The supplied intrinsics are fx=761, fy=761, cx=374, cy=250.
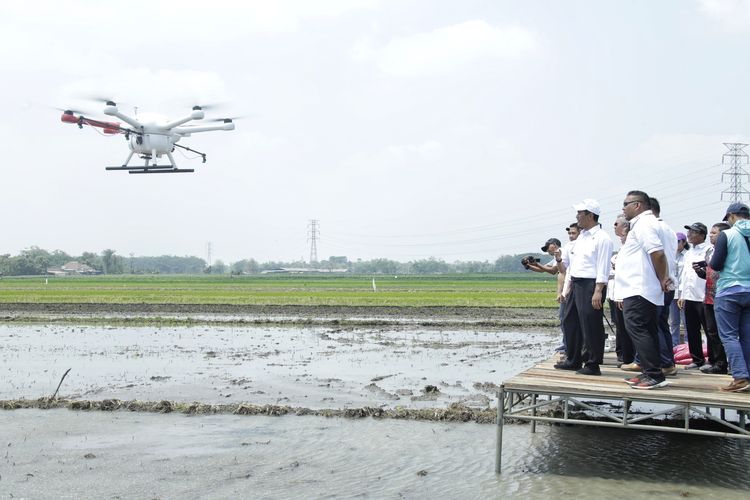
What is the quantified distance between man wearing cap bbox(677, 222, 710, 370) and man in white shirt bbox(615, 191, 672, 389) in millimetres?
2476

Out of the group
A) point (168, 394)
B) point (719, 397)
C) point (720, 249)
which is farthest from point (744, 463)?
point (168, 394)

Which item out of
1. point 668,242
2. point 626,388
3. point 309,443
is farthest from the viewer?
point 309,443

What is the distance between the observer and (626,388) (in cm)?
730

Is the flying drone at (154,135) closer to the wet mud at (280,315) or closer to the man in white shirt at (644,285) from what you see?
the wet mud at (280,315)

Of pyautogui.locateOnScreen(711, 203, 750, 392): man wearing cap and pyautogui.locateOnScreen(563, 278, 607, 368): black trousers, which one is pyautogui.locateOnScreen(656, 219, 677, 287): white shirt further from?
pyautogui.locateOnScreen(563, 278, 607, 368): black trousers

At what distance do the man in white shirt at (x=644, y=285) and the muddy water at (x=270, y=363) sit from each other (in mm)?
4244

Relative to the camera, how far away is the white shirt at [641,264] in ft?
24.5

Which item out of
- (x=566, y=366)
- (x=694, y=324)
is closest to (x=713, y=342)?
(x=694, y=324)

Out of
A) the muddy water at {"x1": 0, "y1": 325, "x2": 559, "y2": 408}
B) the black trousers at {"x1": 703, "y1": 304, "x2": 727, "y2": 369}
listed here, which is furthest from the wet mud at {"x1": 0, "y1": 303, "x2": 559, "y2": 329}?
the black trousers at {"x1": 703, "y1": 304, "x2": 727, "y2": 369}

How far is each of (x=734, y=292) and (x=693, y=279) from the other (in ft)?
8.14

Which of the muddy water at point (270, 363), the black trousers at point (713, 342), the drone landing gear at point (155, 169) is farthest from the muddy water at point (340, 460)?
the drone landing gear at point (155, 169)

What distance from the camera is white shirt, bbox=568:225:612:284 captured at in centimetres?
829

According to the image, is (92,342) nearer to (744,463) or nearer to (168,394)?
(168,394)

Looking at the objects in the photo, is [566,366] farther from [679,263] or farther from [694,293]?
[679,263]
